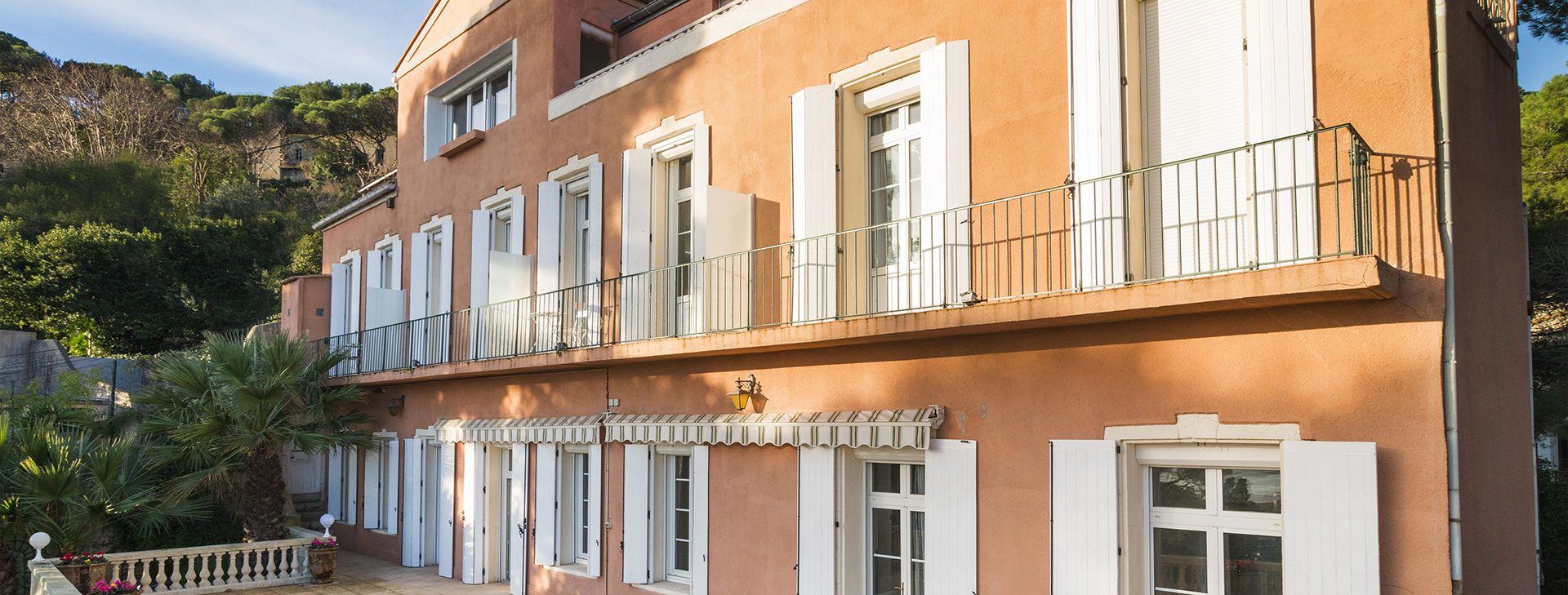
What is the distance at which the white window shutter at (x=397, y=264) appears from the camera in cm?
1675

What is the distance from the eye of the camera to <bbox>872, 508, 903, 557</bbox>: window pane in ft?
26.9

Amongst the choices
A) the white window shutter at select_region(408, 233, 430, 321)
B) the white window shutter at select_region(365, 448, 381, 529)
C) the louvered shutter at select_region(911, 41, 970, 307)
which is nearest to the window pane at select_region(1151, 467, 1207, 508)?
the louvered shutter at select_region(911, 41, 970, 307)

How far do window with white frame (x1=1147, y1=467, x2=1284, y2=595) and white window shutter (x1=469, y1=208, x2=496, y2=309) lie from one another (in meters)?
9.48

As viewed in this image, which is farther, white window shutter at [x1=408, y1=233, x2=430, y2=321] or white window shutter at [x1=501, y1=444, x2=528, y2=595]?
white window shutter at [x1=408, y1=233, x2=430, y2=321]

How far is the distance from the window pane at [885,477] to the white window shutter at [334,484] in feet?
42.9

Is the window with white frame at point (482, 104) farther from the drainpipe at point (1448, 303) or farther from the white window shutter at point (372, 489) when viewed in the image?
the drainpipe at point (1448, 303)

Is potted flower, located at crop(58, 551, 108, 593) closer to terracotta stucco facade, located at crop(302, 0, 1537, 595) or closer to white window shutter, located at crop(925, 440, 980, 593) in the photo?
terracotta stucco facade, located at crop(302, 0, 1537, 595)

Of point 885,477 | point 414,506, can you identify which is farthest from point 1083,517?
point 414,506

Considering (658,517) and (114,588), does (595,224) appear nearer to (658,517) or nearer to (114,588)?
(658,517)

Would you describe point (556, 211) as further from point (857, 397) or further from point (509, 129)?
point (857, 397)

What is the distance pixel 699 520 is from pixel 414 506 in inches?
290

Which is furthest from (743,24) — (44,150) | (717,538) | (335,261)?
(44,150)

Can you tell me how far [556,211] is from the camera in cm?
1236

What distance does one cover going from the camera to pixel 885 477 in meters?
8.38
